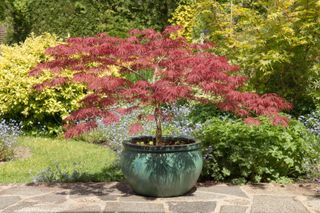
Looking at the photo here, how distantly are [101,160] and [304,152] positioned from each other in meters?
3.14

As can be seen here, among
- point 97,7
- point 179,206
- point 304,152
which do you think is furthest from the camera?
point 97,7

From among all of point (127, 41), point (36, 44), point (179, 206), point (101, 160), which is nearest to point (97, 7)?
point (36, 44)

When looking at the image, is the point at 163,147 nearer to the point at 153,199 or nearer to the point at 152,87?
the point at 153,199

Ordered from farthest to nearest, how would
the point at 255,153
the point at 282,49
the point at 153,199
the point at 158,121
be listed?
the point at 282,49, the point at 255,153, the point at 158,121, the point at 153,199

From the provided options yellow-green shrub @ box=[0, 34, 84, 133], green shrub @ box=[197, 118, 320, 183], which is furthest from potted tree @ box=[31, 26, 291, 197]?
yellow-green shrub @ box=[0, 34, 84, 133]

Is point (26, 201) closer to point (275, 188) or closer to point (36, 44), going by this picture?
point (275, 188)

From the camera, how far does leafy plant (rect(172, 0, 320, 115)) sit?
824 cm

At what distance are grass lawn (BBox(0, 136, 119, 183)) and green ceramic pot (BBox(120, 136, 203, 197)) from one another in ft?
3.43

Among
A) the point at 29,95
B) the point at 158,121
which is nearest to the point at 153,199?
the point at 158,121

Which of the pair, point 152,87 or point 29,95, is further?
point 29,95

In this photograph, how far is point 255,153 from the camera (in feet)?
20.5

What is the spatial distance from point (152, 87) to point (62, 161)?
304cm

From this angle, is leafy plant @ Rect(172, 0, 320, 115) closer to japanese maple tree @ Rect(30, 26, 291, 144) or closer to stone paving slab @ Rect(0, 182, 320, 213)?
japanese maple tree @ Rect(30, 26, 291, 144)

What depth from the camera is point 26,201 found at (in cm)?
561
